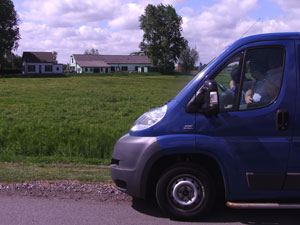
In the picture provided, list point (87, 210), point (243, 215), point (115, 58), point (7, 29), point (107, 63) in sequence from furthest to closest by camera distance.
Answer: point (115, 58) → point (107, 63) → point (7, 29) → point (87, 210) → point (243, 215)

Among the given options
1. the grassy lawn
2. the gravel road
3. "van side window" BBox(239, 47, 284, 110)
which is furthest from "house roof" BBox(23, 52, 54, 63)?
"van side window" BBox(239, 47, 284, 110)

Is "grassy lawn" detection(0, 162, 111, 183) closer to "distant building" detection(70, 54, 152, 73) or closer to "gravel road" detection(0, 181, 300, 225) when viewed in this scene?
"gravel road" detection(0, 181, 300, 225)

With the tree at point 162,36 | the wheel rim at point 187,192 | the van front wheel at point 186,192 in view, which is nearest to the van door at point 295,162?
the van front wheel at point 186,192

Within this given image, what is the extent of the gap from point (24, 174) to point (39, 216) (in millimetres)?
2251

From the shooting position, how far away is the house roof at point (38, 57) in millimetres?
88188

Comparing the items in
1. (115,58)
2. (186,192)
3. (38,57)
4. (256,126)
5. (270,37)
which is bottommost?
(186,192)

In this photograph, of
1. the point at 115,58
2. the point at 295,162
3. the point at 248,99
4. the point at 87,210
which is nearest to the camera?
the point at 295,162

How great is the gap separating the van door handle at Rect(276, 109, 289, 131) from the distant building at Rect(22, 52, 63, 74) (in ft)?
287

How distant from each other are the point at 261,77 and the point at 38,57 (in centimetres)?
9050

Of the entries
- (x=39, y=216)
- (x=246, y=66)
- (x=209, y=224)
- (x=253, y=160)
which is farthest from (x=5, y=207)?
(x=246, y=66)

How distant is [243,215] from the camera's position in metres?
5.43

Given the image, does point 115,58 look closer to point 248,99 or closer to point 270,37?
point 270,37

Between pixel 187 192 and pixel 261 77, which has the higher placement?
pixel 261 77

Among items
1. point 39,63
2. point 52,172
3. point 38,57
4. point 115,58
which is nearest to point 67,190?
point 52,172
